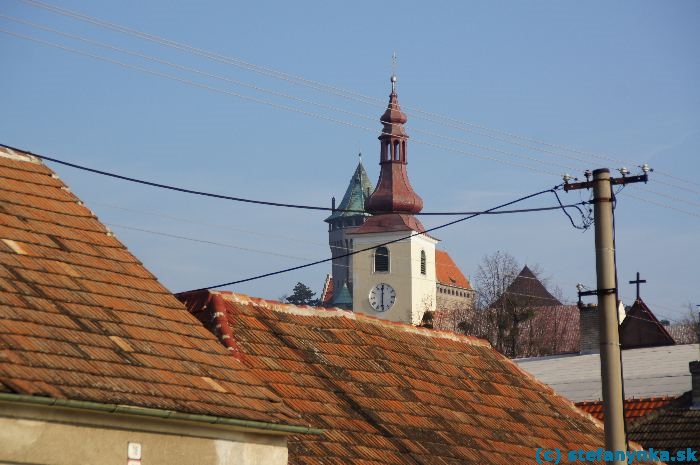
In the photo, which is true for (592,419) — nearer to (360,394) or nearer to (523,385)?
(523,385)

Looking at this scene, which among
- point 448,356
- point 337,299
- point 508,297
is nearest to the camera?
point 448,356

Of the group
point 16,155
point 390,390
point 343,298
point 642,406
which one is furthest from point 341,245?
point 16,155

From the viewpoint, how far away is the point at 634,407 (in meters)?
26.1

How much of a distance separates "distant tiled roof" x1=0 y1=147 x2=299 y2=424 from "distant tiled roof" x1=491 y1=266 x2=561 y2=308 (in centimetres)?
7005

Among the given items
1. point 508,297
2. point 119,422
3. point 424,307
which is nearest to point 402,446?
point 119,422

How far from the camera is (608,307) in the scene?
13312 millimetres

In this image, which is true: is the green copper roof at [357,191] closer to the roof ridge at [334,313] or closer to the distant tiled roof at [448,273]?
the distant tiled roof at [448,273]

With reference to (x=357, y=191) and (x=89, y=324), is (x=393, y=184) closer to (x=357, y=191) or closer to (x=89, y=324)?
(x=357, y=191)

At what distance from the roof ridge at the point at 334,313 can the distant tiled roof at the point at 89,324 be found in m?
3.24

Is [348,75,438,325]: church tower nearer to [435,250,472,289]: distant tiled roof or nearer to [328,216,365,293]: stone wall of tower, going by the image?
[435,250,472,289]: distant tiled roof

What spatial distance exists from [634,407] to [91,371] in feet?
54.0

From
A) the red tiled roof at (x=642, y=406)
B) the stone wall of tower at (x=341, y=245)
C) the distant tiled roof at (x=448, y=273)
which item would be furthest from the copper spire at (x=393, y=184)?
the red tiled roof at (x=642, y=406)

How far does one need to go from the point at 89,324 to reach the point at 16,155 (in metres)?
2.69

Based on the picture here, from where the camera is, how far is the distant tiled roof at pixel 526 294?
8556 centimetres
